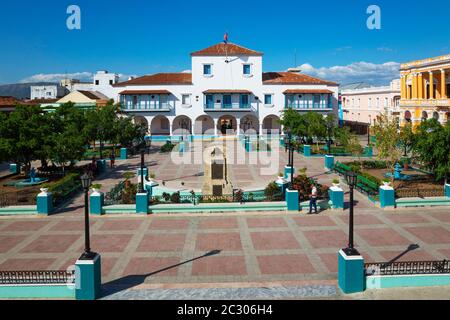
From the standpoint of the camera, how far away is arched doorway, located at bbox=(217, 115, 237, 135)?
55.2 m

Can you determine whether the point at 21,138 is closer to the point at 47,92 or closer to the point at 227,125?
the point at 227,125

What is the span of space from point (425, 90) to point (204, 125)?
26165 millimetres

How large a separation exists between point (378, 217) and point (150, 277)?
34.0ft

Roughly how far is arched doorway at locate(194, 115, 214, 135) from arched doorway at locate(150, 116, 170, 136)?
4.46 metres

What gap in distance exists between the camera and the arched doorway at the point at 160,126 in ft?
182

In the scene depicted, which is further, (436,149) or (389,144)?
(389,144)

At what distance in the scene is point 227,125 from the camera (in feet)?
191

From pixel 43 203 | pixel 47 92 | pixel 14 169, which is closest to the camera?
pixel 43 203

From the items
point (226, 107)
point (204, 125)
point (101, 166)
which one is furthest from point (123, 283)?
point (204, 125)

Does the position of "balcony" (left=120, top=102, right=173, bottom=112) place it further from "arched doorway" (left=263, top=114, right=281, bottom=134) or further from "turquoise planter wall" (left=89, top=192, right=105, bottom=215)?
"turquoise planter wall" (left=89, top=192, right=105, bottom=215)

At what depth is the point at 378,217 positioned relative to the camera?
59.3 feet
